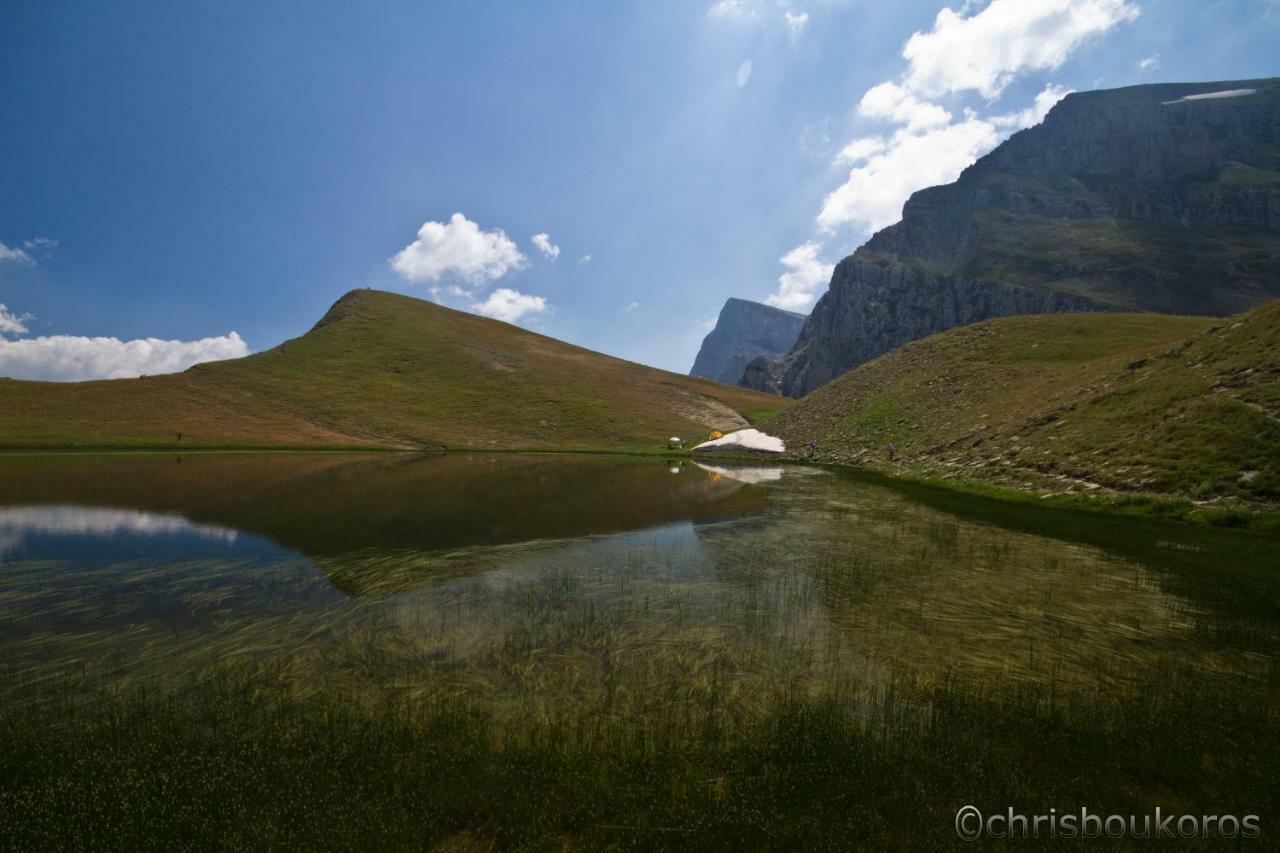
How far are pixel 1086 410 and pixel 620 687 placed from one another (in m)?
39.5

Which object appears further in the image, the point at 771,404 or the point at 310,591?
the point at 771,404

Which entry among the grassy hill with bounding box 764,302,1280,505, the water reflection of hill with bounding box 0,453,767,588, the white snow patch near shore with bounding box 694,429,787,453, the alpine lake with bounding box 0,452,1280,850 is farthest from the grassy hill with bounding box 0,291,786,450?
the alpine lake with bounding box 0,452,1280,850

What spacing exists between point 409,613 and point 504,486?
25752 mm

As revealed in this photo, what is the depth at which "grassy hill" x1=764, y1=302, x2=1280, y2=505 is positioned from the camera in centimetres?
2372

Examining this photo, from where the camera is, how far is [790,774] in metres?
6.11

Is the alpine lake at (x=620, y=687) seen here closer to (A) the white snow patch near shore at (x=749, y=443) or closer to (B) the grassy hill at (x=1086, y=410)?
(B) the grassy hill at (x=1086, y=410)

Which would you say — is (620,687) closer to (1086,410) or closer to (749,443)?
(1086,410)

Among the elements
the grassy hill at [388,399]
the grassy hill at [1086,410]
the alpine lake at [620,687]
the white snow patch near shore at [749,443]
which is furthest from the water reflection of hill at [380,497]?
the grassy hill at [388,399]

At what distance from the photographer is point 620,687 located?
28.0ft

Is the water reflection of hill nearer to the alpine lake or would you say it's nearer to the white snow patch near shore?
the alpine lake

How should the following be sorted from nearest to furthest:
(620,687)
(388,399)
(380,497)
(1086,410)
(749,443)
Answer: (620,687)
(380,497)
(1086,410)
(749,443)
(388,399)

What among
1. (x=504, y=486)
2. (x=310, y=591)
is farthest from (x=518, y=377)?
(x=310, y=591)

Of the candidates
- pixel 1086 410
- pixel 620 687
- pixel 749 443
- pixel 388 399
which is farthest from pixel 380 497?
pixel 388 399

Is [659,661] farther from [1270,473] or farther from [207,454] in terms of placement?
[207,454]
